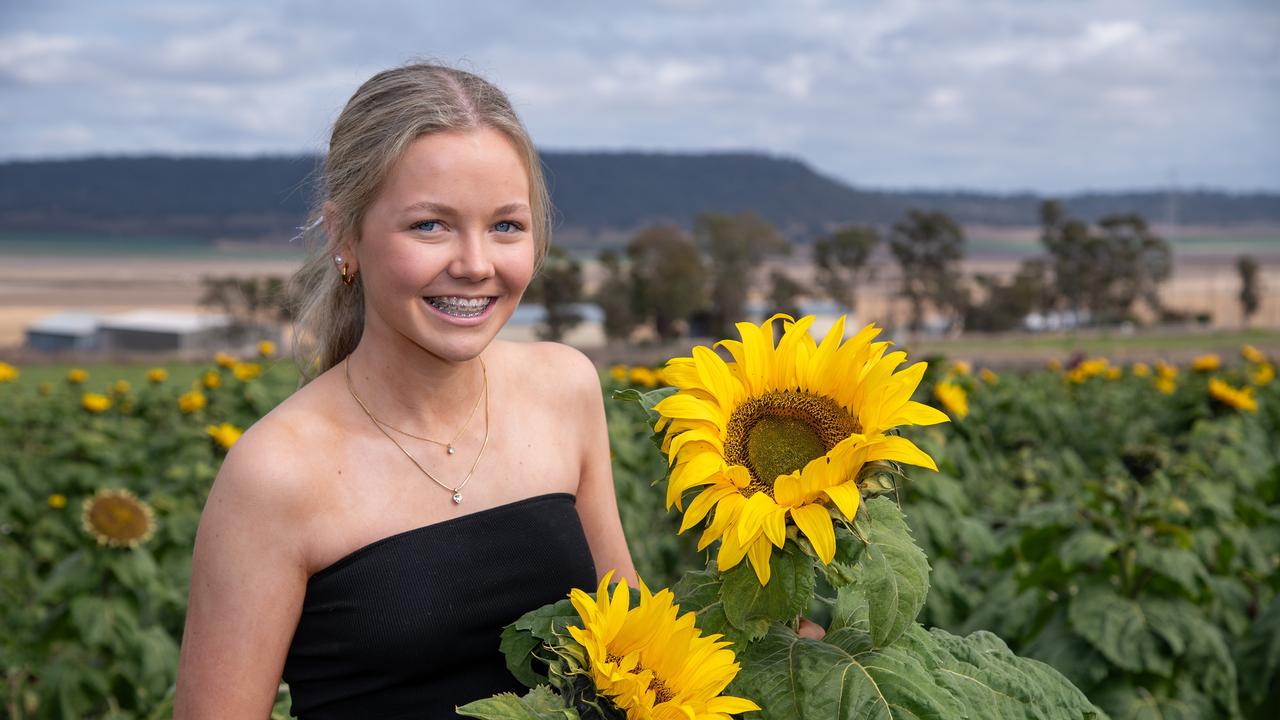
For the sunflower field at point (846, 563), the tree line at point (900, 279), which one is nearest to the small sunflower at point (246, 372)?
the sunflower field at point (846, 563)

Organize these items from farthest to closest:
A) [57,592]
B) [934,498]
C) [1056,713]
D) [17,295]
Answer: [17,295] → [934,498] → [57,592] → [1056,713]

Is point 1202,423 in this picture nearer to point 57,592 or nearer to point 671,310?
point 57,592

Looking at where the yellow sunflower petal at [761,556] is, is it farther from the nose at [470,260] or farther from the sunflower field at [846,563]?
the nose at [470,260]

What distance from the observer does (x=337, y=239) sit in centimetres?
223

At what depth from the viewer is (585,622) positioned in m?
1.58

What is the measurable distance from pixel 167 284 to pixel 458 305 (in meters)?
157

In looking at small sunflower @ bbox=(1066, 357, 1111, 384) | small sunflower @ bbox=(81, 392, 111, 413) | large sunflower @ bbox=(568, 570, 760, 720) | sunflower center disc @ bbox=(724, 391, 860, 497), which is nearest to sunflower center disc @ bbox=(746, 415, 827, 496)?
sunflower center disc @ bbox=(724, 391, 860, 497)

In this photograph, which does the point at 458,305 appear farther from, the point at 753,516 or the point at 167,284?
the point at 167,284

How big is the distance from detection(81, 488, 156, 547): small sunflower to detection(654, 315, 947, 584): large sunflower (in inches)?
141

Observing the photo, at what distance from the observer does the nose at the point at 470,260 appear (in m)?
1.99

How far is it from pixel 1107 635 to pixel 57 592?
3672 mm

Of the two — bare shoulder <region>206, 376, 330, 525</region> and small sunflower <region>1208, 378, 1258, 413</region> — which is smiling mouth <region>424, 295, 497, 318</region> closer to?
bare shoulder <region>206, 376, 330, 525</region>

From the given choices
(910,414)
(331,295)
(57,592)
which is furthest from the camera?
(57,592)

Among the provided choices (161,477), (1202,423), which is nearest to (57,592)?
(161,477)
